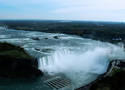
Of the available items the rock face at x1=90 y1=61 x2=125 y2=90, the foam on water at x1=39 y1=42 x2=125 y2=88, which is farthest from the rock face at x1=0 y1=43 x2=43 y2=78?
the rock face at x1=90 y1=61 x2=125 y2=90

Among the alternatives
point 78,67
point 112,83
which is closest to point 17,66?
point 78,67

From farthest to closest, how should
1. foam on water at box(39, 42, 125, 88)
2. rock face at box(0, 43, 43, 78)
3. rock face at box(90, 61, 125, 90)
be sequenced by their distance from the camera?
rock face at box(0, 43, 43, 78) < foam on water at box(39, 42, 125, 88) < rock face at box(90, 61, 125, 90)

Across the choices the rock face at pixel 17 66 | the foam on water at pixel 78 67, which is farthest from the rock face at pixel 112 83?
the rock face at pixel 17 66

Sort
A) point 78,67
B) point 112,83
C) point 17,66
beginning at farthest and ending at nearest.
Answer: point 78,67 < point 17,66 < point 112,83

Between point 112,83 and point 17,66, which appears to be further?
point 17,66

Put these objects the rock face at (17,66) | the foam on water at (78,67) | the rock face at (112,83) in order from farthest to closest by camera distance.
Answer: the rock face at (17,66) < the foam on water at (78,67) < the rock face at (112,83)

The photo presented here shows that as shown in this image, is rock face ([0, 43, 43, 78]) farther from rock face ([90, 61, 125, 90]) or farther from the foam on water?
rock face ([90, 61, 125, 90])

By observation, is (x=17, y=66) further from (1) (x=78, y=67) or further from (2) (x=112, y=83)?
(2) (x=112, y=83)

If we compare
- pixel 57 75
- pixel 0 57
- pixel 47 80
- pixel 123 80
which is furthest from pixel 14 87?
pixel 123 80

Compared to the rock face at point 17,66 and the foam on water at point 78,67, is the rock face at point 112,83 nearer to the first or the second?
the foam on water at point 78,67

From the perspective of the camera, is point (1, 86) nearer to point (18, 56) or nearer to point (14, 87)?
point (14, 87)

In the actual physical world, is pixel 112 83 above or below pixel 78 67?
above

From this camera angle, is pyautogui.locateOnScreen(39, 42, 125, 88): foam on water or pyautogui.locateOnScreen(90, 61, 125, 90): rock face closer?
pyautogui.locateOnScreen(90, 61, 125, 90): rock face
